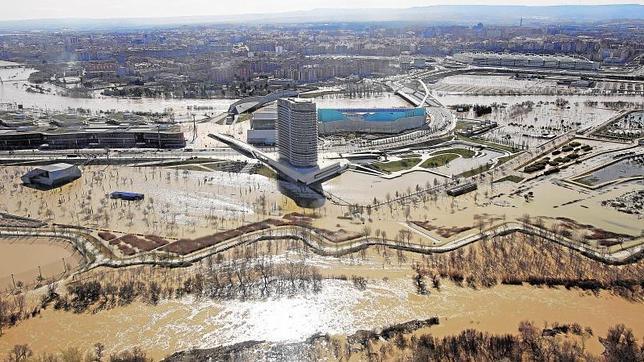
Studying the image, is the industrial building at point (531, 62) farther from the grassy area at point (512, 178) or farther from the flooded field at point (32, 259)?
the flooded field at point (32, 259)

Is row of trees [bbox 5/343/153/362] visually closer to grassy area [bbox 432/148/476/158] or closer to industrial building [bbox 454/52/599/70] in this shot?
grassy area [bbox 432/148/476/158]

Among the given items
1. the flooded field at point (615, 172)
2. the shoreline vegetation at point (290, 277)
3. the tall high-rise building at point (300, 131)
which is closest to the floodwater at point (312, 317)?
the shoreline vegetation at point (290, 277)

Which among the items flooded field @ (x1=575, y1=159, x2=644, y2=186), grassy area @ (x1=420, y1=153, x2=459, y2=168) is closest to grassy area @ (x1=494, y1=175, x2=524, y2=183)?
flooded field @ (x1=575, y1=159, x2=644, y2=186)

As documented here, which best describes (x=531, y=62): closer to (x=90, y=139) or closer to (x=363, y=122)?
(x=363, y=122)

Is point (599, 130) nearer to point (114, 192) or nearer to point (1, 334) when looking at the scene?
point (114, 192)

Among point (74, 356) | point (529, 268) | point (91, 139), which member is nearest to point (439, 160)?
point (529, 268)
